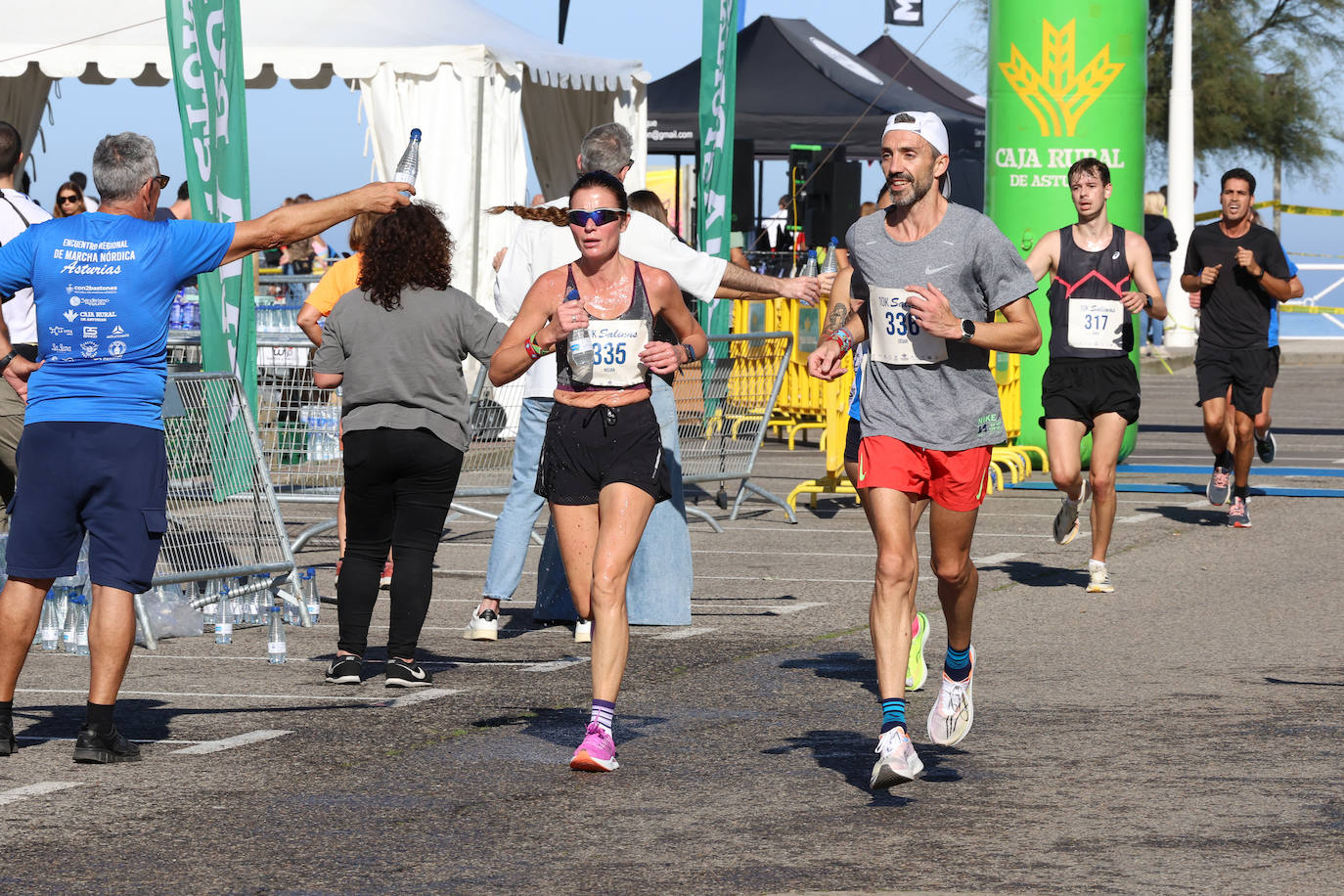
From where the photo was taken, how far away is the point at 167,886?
16.1 ft

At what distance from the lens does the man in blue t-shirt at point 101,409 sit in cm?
645

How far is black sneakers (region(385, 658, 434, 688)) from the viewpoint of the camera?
7.78 metres

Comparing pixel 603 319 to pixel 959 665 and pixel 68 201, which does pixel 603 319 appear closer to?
pixel 959 665

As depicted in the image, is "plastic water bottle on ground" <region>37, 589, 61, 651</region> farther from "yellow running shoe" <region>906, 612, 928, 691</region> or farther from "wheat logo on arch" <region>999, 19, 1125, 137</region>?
"wheat logo on arch" <region>999, 19, 1125, 137</region>

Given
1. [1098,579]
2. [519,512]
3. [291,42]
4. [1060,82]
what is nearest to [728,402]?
[1098,579]


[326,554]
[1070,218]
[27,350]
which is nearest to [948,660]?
[27,350]

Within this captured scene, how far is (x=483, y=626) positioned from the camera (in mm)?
8977

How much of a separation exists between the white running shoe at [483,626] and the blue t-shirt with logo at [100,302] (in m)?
2.70

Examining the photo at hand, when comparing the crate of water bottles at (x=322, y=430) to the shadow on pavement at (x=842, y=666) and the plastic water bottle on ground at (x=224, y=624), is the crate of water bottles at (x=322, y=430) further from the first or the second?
the shadow on pavement at (x=842, y=666)

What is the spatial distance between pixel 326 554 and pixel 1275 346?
656 centimetres

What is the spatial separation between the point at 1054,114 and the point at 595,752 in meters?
10.8

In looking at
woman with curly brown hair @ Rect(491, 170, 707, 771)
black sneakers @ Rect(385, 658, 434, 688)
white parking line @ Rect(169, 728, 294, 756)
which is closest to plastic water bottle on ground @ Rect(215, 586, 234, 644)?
black sneakers @ Rect(385, 658, 434, 688)

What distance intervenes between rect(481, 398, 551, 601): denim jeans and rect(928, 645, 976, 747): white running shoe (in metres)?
2.97

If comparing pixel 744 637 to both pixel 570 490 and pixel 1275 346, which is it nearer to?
pixel 570 490
